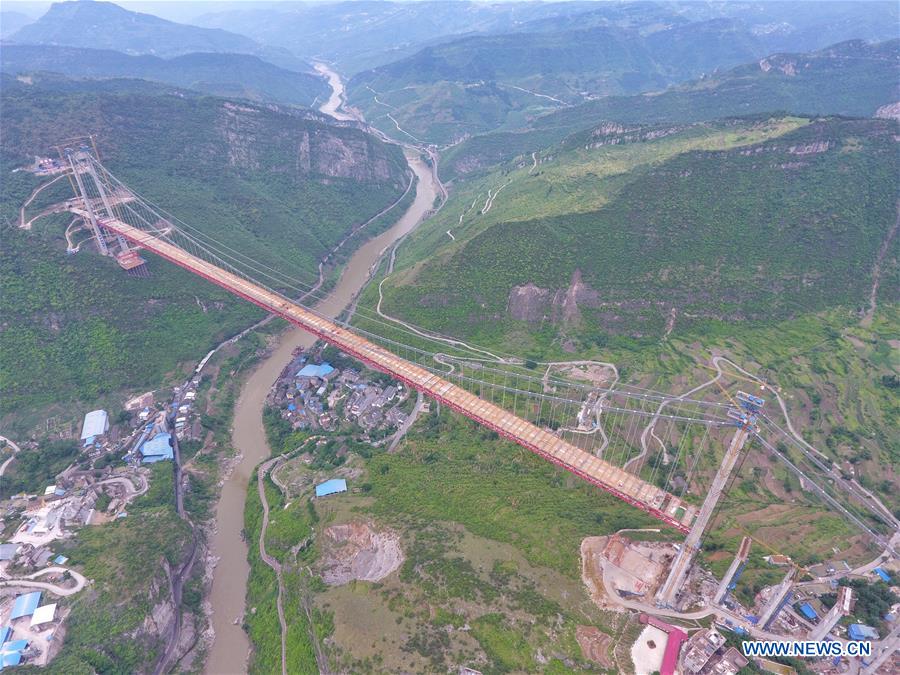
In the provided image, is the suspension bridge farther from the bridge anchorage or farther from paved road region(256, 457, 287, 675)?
paved road region(256, 457, 287, 675)

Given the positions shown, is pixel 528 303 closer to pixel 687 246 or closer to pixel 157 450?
pixel 687 246

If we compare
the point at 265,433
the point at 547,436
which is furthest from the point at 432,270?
the point at 547,436

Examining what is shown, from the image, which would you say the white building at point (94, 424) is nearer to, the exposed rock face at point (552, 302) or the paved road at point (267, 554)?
the paved road at point (267, 554)

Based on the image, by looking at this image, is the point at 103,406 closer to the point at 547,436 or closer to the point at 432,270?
the point at 432,270

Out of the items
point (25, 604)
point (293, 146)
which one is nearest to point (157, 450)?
point (25, 604)

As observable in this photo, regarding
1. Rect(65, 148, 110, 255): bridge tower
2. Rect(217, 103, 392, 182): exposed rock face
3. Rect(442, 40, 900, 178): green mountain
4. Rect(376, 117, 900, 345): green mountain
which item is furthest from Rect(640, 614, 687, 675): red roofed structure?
Rect(442, 40, 900, 178): green mountain

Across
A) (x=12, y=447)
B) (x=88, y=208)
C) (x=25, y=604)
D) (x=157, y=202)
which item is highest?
(x=88, y=208)
